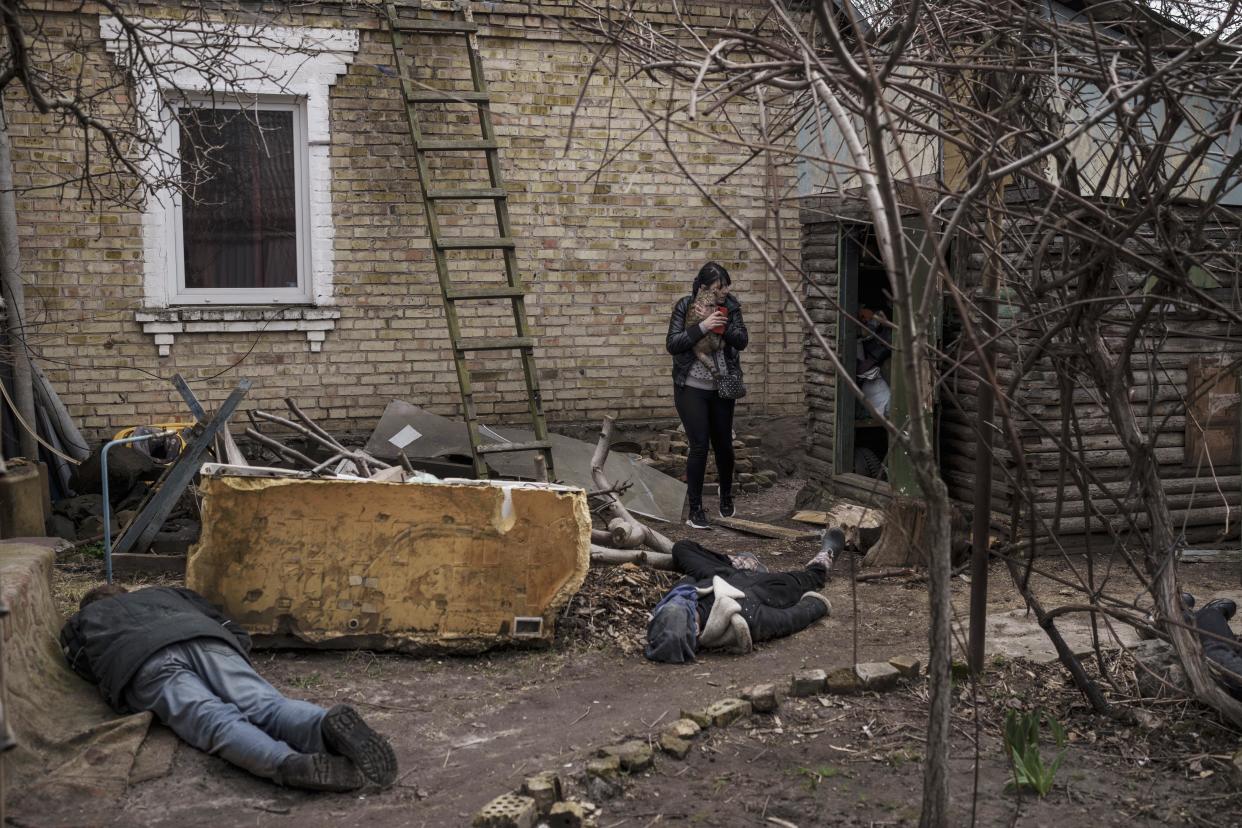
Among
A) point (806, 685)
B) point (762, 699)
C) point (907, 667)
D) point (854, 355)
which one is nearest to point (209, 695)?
point (762, 699)

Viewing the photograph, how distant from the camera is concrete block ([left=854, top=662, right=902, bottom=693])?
4.77 metres

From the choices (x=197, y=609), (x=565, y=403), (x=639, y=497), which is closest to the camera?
(x=197, y=609)

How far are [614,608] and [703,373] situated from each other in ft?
8.34

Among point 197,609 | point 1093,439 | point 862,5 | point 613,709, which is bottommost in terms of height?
point 613,709

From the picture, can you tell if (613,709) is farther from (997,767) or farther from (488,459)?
(488,459)

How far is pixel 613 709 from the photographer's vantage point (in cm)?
482

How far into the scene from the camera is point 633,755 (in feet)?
13.0

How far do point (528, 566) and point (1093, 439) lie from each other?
4.14m

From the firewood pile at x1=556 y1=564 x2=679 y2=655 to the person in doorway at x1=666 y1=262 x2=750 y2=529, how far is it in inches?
66.3

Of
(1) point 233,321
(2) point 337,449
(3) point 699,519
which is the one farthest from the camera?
(1) point 233,321

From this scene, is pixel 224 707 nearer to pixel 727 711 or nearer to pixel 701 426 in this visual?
pixel 727 711

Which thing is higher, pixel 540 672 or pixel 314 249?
pixel 314 249

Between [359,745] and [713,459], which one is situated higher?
[713,459]

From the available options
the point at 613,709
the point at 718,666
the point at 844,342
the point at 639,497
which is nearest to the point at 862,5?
the point at 844,342
